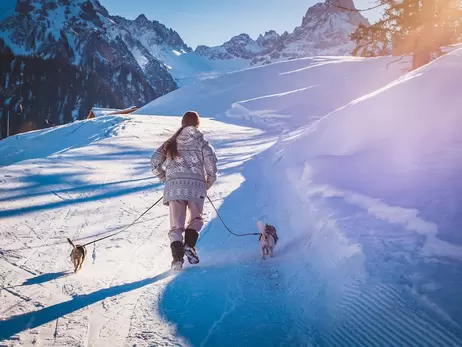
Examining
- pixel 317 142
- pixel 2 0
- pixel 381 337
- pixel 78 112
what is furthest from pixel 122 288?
pixel 2 0

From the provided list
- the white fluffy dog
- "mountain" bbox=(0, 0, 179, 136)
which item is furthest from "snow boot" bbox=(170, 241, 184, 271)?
"mountain" bbox=(0, 0, 179, 136)

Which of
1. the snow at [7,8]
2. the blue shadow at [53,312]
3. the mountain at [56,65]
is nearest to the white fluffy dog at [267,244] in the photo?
the blue shadow at [53,312]

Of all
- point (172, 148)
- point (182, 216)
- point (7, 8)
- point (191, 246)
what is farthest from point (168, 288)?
point (7, 8)

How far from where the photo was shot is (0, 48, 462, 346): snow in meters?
1.90

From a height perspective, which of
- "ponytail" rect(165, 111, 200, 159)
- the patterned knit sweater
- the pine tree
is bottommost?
the patterned knit sweater

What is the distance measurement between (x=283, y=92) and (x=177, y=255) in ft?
60.3

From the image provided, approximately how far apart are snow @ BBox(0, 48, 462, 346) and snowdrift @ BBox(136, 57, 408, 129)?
10.8m

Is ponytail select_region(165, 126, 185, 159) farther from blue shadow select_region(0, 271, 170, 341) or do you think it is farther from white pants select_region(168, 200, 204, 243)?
blue shadow select_region(0, 271, 170, 341)

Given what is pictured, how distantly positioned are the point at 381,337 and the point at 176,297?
1514 mm

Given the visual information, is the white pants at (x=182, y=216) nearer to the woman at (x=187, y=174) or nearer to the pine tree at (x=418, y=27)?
the woman at (x=187, y=174)

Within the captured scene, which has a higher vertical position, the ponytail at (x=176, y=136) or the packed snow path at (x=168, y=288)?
the ponytail at (x=176, y=136)

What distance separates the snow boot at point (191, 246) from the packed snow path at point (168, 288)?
0.10 metres

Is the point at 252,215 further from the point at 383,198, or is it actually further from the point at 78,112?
the point at 78,112

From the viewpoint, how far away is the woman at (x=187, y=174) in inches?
140
